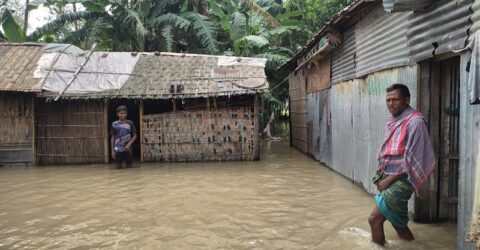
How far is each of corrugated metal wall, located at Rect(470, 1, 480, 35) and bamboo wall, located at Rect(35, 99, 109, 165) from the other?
30.6 ft

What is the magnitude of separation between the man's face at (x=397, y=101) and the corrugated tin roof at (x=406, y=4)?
1.19 metres

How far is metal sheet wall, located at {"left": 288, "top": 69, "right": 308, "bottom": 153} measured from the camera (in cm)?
1193

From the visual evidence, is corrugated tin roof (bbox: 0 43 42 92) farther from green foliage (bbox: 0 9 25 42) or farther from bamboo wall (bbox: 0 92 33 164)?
green foliage (bbox: 0 9 25 42)

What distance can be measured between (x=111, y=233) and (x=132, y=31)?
40.8 feet

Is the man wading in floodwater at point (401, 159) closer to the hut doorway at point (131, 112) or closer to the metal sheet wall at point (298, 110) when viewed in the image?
the metal sheet wall at point (298, 110)

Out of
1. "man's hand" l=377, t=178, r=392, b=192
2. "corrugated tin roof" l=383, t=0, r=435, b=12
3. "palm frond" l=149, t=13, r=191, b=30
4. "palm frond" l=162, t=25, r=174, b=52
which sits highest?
"palm frond" l=149, t=13, r=191, b=30

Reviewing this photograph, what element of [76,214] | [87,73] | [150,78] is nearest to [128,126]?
[150,78]

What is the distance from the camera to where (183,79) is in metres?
10.7

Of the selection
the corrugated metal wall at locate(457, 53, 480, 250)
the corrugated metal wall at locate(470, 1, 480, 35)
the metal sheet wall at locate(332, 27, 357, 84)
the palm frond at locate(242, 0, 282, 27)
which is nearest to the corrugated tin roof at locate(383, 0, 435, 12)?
the corrugated metal wall at locate(470, 1, 480, 35)

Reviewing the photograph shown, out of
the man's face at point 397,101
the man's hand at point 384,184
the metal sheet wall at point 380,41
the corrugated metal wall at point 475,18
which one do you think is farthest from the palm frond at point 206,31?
the corrugated metal wall at point 475,18

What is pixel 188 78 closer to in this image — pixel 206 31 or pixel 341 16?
pixel 206 31

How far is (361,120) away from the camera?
22.2 ft

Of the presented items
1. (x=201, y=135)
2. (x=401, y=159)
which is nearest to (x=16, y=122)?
(x=201, y=135)

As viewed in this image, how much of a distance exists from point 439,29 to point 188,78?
7528mm
